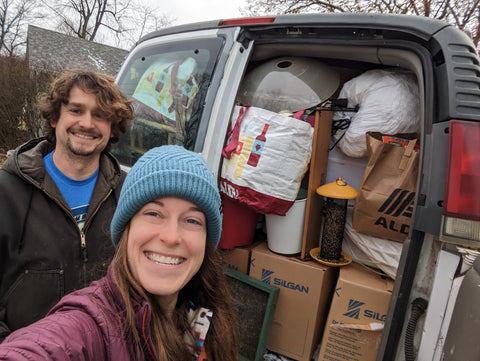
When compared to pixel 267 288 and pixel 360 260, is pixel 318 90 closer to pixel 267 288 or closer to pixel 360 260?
pixel 360 260

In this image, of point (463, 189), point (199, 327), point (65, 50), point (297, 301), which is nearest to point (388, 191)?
point (463, 189)

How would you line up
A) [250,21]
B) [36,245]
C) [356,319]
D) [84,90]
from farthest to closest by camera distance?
[250,21], [356,319], [84,90], [36,245]

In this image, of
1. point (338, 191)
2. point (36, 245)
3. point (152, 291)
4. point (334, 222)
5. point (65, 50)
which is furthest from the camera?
point (65, 50)

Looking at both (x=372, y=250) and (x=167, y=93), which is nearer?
(x=372, y=250)

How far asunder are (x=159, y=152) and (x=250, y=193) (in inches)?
39.7

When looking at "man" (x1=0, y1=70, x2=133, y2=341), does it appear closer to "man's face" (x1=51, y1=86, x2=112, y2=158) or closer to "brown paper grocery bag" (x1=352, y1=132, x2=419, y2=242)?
"man's face" (x1=51, y1=86, x2=112, y2=158)

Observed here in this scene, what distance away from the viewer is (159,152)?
1.07m

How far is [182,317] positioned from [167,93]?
1562 mm

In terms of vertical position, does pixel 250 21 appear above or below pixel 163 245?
above

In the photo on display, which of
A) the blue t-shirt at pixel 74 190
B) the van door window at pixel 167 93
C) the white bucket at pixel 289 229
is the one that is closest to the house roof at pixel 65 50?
the van door window at pixel 167 93

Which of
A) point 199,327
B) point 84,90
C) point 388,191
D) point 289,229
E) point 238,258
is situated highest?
point 84,90

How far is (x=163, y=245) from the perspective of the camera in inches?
38.9

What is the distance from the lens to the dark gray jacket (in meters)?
1.44

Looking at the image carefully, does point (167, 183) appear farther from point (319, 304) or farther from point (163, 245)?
point (319, 304)
